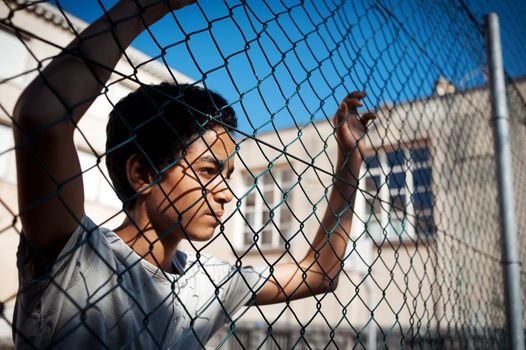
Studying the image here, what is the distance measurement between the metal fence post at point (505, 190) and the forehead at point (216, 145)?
1926 mm

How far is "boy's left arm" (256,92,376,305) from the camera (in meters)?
1.63

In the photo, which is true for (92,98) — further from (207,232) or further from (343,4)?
(343,4)

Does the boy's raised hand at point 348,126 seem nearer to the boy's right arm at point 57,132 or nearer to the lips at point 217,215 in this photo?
the lips at point 217,215

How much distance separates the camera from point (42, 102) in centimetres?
80

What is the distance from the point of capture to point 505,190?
8.66ft

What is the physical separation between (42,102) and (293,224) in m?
11.1

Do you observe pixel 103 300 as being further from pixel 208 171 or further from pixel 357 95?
pixel 357 95

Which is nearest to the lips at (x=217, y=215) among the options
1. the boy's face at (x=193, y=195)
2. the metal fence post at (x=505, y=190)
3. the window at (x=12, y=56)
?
the boy's face at (x=193, y=195)

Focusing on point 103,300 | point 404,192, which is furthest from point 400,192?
point 103,300

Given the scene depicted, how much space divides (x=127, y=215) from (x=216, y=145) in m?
0.36

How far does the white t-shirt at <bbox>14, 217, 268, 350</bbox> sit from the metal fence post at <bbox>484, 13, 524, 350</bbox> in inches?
70.2

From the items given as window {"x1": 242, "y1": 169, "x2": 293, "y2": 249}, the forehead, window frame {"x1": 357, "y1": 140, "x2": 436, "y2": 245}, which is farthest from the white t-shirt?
window {"x1": 242, "y1": 169, "x2": 293, "y2": 249}

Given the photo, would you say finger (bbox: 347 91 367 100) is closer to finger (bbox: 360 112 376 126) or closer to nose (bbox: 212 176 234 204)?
finger (bbox: 360 112 376 126)

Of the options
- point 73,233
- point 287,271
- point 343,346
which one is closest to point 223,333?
point 343,346
